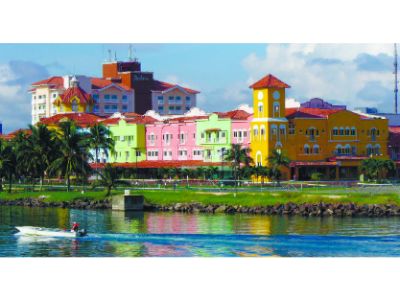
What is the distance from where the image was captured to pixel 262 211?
8612cm

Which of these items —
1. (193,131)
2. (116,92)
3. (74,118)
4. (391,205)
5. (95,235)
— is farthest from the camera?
(116,92)

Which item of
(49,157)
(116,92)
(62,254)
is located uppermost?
(116,92)

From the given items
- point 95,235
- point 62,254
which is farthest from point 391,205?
point 62,254

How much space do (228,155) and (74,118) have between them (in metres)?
33.4

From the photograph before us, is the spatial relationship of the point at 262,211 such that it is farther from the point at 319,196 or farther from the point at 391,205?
the point at 391,205

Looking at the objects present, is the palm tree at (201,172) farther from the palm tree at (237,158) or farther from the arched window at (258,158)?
the arched window at (258,158)

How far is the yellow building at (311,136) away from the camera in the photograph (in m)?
116

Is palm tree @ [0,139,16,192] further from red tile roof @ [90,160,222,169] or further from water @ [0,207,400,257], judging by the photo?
water @ [0,207,400,257]

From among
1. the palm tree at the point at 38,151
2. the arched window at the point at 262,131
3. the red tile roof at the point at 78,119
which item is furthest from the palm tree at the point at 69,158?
the red tile roof at the point at 78,119

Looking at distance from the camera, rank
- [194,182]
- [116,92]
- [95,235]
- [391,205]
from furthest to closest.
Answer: [116,92]
[194,182]
[391,205]
[95,235]

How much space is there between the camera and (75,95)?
15512 cm

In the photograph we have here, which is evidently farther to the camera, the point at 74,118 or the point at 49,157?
the point at 74,118

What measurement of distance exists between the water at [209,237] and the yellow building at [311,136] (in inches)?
1296

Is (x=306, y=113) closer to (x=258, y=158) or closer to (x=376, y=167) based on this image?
(x=258, y=158)
